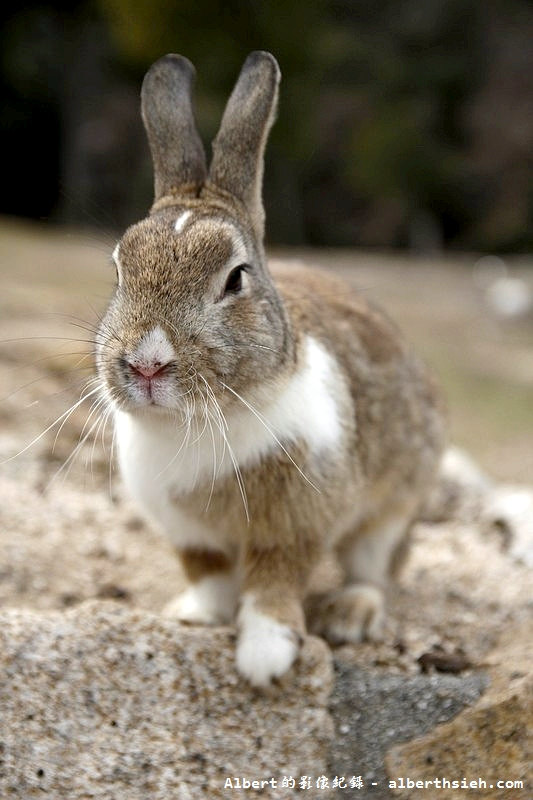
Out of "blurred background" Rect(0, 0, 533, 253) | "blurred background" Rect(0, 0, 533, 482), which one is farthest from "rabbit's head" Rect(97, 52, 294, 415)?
"blurred background" Rect(0, 0, 533, 253)

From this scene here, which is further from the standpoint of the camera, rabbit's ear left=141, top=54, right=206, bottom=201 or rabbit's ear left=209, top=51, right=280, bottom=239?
rabbit's ear left=141, top=54, right=206, bottom=201

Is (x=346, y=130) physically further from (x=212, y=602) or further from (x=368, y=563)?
(x=212, y=602)

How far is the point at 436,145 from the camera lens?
17.9 metres

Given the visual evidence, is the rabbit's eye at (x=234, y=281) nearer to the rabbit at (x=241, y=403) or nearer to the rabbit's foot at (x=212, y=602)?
the rabbit at (x=241, y=403)

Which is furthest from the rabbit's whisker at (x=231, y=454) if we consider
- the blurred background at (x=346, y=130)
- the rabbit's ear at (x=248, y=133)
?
the blurred background at (x=346, y=130)

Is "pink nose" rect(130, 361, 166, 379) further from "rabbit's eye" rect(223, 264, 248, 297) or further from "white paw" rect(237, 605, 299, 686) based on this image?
"white paw" rect(237, 605, 299, 686)

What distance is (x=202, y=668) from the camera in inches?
119

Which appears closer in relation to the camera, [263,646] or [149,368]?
[149,368]

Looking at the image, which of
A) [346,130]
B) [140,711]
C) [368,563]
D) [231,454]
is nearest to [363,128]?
[346,130]

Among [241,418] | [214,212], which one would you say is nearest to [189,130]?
[214,212]

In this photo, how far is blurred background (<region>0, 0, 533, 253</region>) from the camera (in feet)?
58.0

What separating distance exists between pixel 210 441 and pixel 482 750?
1.19 meters

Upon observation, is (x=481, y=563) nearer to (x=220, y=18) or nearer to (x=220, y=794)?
(x=220, y=794)

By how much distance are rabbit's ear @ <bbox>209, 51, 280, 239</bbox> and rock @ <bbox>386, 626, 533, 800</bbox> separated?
64.2 inches
